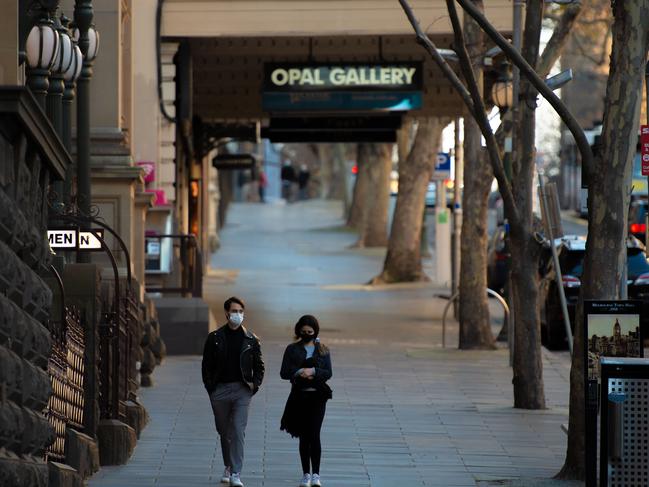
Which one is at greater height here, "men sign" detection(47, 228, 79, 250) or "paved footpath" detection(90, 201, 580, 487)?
"men sign" detection(47, 228, 79, 250)

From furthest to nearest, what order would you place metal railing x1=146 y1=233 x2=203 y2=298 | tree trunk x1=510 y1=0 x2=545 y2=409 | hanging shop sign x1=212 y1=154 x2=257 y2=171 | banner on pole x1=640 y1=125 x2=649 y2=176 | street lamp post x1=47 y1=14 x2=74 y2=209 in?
hanging shop sign x1=212 y1=154 x2=257 y2=171 → metal railing x1=146 y1=233 x2=203 y2=298 → banner on pole x1=640 y1=125 x2=649 y2=176 → tree trunk x1=510 y1=0 x2=545 y2=409 → street lamp post x1=47 y1=14 x2=74 y2=209

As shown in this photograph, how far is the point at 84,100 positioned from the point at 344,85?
9.82 metres

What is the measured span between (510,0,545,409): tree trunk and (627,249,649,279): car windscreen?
763 centimetres

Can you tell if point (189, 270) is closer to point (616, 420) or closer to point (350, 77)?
point (350, 77)

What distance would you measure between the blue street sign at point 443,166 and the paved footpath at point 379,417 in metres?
4.50

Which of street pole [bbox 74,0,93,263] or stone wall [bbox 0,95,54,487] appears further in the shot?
street pole [bbox 74,0,93,263]

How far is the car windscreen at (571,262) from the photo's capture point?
25703 millimetres

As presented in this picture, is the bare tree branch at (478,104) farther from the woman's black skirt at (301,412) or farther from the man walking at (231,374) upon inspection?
the woman's black skirt at (301,412)

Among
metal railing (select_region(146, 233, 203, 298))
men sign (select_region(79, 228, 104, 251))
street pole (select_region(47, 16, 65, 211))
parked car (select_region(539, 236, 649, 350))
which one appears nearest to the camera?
men sign (select_region(79, 228, 104, 251))

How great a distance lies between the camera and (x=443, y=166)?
3691cm

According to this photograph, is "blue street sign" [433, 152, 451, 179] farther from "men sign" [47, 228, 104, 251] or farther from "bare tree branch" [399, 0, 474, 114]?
"men sign" [47, 228, 104, 251]

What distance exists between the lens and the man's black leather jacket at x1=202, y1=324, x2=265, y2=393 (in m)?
12.5

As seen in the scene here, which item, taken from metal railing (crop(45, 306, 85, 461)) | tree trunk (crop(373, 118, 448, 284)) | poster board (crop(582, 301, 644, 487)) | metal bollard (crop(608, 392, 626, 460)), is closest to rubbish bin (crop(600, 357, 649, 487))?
metal bollard (crop(608, 392, 626, 460))

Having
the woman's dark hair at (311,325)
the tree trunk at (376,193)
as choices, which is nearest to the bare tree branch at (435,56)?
the woman's dark hair at (311,325)
